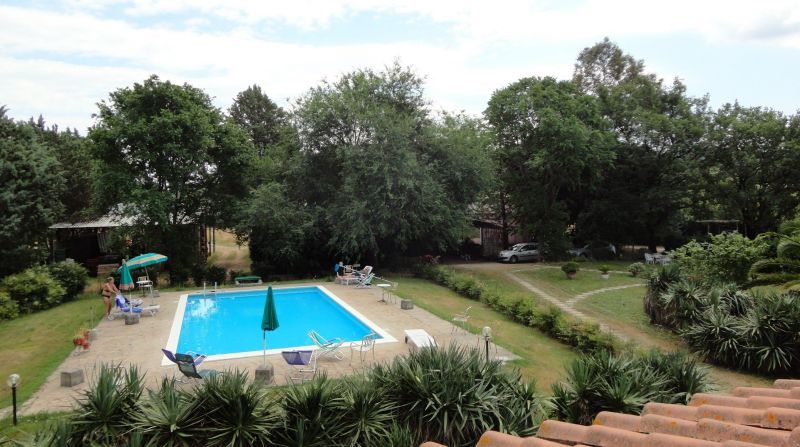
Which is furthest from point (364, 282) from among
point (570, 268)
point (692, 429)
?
point (692, 429)

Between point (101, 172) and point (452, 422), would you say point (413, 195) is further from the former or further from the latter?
point (452, 422)

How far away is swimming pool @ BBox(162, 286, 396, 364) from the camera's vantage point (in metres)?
13.2

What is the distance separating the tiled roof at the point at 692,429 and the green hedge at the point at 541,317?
157 inches

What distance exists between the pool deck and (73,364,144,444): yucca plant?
114 cm

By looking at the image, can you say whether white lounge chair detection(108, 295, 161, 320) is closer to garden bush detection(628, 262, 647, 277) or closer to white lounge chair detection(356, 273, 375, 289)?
white lounge chair detection(356, 273, 375, 289)

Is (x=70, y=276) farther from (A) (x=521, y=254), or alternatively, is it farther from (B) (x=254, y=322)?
(A) (x=521, y=254)

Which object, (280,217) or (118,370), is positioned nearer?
(118,370)

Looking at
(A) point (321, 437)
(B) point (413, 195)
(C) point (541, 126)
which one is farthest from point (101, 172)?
(C) point (541, 126)

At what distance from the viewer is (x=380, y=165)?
22984 mm

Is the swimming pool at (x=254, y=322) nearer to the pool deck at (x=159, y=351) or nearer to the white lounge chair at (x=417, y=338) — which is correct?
the pool deck at (x=159, y=351)

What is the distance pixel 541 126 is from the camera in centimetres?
2928

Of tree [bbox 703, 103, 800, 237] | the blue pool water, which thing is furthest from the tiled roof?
tree [bbox 703, 103, 800, 237]

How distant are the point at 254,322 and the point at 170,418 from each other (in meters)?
10.7

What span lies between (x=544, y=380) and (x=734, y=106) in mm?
31326
